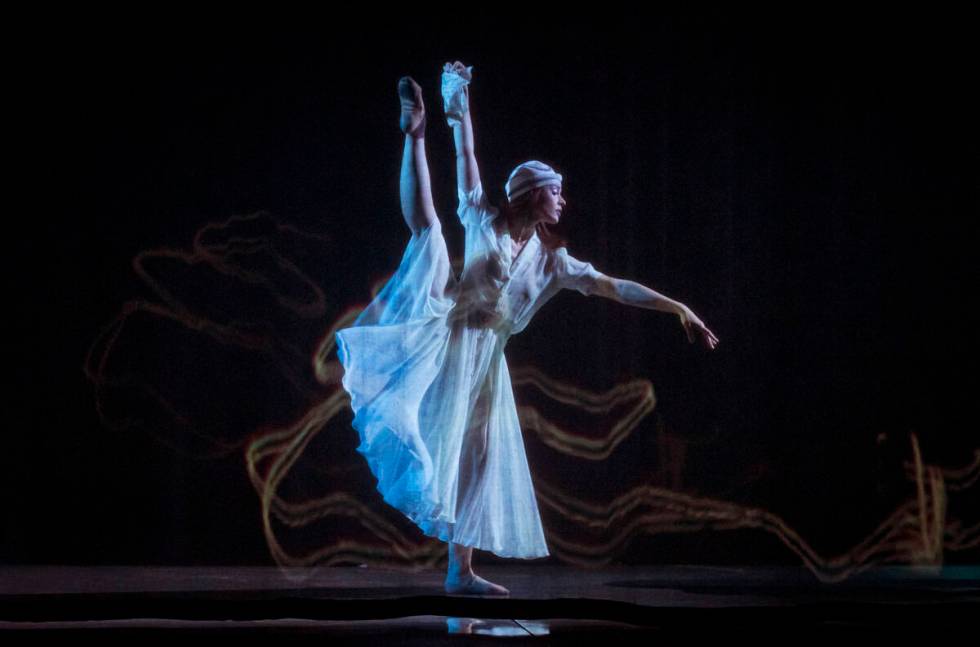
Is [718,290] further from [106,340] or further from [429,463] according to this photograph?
[106,340]

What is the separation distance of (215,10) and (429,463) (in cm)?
236

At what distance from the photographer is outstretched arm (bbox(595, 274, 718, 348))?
320 cm

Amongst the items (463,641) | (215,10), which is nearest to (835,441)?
(463,641)

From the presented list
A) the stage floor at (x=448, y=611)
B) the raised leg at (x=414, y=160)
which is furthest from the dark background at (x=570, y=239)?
the raised leg at (x=414, y=160)

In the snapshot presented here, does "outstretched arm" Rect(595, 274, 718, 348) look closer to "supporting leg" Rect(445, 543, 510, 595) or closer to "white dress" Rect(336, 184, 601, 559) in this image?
"white dress" Rect(336, 184, 601, 559)

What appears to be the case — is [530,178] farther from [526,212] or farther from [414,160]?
[414,160]

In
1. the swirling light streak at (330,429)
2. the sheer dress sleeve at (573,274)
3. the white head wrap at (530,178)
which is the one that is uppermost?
the white head wrap at (530,178)

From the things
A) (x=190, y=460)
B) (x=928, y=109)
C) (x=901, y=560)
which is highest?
(x=928, y=109)

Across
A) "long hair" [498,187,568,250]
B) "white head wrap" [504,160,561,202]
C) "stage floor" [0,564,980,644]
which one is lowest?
"stage floor" [0,564,980,644]

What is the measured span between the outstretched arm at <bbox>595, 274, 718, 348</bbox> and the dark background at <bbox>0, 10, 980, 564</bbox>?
1068 mm

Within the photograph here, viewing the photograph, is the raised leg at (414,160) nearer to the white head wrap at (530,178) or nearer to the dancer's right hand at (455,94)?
the dancer's right hand at (455,94)

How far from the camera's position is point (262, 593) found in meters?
3.01

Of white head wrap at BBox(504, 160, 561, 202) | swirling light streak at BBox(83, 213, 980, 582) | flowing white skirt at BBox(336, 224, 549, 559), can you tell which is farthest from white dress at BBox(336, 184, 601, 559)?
swirling light streak at BBox(83, 213, 980, 582)

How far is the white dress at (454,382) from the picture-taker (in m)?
2.94
